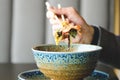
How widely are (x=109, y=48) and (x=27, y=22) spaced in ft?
1.40

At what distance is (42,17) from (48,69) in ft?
2.17

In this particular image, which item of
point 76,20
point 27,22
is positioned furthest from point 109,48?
point 27,22

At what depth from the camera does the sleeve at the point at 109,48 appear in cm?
71

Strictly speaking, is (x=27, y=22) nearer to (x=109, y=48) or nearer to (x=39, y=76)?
(x=109, y=48)

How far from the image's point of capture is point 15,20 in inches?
42.6

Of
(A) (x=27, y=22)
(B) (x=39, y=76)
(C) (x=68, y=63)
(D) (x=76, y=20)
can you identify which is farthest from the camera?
(A) (x=27, y=22)

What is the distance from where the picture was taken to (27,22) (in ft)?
3.52

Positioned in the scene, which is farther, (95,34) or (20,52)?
(20,52)

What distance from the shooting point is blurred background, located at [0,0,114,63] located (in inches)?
42.2

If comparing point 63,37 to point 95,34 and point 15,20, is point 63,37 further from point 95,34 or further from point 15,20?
point 15,20

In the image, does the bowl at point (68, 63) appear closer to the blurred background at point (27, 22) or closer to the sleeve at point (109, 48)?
the sleeve at point (109, 48)

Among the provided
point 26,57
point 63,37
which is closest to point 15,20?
point 26,57

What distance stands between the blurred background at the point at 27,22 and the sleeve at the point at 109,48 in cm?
31

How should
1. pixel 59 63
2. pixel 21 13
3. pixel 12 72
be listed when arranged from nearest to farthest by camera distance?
pixel 59 63 → pixel 12 72 → pixel 21 13
